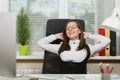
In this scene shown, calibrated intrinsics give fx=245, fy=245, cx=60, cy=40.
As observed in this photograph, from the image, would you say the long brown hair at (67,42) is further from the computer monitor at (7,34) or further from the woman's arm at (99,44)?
the computer monitor at (7,34)

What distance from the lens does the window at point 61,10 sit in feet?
10.4

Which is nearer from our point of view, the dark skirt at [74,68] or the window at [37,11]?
the dark skirt at [74,68]

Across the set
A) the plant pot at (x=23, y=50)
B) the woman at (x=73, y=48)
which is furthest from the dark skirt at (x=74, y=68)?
the plant pot at (x=23, y=50)

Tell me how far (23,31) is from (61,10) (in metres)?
0.58

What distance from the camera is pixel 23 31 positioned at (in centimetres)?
294

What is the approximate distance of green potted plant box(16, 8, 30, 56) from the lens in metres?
2.94

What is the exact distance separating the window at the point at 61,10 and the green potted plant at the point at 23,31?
18 centimetres

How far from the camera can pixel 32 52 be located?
3176 mm

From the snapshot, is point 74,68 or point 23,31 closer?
point 74,68

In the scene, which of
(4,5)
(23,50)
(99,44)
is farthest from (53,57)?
(4,5)

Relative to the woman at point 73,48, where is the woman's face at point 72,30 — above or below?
above

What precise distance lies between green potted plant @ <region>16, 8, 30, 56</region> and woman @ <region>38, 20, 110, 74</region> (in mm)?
526

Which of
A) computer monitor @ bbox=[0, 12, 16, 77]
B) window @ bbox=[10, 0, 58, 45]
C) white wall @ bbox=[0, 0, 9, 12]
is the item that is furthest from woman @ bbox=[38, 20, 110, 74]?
computer monitor @ bbox=[0, 12, 16, 77]

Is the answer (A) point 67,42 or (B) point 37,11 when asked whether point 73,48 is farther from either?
(B) point 37,11
